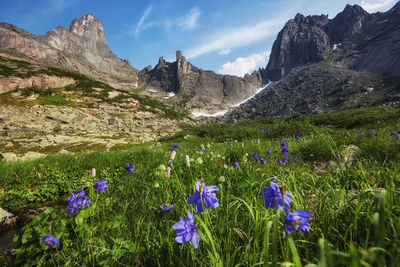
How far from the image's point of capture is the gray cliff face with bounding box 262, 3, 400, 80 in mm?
110750

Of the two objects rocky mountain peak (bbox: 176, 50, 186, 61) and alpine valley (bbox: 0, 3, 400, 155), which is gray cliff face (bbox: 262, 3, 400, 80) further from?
rocky mountain peak (bbox: 176, 50, 186, 61)

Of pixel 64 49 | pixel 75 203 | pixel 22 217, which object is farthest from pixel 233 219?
pixel 64 49

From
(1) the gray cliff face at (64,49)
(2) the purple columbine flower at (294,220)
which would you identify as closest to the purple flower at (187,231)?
(2) the purple columbine flower at (294,220)

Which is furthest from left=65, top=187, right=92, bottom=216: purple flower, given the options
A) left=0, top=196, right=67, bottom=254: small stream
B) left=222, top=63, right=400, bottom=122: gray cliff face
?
left=222, top=63, right=400, bottom=122: gray cliff face

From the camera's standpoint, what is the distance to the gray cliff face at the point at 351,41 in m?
111

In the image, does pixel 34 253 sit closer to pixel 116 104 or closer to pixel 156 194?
pixel 156 194

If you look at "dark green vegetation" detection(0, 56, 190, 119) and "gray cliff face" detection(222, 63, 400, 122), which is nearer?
"dark green vegetation" detection(0, 56, 190, 119)

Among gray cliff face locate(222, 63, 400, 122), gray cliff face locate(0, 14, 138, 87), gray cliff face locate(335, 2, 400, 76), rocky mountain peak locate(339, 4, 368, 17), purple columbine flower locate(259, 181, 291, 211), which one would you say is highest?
rocky mountain peak locate(339, 4, 368, 17)

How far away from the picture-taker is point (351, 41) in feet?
526

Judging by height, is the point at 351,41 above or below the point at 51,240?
above

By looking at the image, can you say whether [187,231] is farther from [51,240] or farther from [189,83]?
[189,83]

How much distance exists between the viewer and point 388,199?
4.30ft

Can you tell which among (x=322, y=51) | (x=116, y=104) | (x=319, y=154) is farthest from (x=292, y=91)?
(x=319, y=154)

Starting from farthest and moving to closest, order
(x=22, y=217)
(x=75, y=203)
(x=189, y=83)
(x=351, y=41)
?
(x=189, y=83) → (x=351, y=41) → (x=22, y=217) → (x=75, y=203)
